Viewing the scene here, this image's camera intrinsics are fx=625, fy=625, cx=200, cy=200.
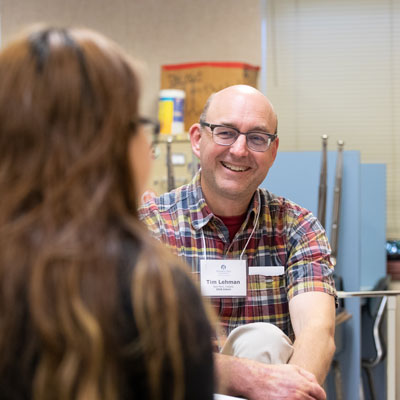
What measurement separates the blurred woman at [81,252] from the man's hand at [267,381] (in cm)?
72

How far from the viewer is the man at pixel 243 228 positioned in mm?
1792

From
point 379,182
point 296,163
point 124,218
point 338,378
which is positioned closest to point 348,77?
point 379,182

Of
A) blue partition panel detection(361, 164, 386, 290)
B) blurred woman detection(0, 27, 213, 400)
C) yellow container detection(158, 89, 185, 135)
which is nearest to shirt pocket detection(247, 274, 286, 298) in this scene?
blurred woman detection(0, 27, 213, 400)

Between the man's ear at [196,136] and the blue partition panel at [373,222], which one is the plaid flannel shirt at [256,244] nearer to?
the man's ear at [196,136]

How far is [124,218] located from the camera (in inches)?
29.0

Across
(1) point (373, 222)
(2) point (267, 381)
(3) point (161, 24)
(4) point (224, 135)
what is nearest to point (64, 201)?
(2) point (267, 381)

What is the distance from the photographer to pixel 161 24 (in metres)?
4.06

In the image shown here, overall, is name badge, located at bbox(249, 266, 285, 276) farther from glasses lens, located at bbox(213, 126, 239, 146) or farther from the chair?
the chair

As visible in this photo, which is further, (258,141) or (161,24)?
(161,24)

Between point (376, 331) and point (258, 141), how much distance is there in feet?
5.14

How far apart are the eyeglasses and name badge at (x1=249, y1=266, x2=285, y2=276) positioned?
0.35m

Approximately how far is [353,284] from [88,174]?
224 cm

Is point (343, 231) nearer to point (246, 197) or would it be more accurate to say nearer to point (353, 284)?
point (353, 284)

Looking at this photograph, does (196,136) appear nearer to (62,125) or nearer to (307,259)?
(307,259)
